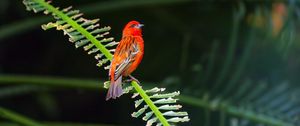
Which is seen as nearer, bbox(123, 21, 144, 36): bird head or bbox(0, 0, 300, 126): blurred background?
bbox(123, 21, 144, 36): bird head

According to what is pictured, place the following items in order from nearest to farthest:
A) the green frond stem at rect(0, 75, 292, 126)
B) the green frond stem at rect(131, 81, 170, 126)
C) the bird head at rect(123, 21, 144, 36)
→ the green frond stem at rect(131, 81, 170, 126) < the bird head at rect(123, 21, 144, 36) < the green frond stem at rect(0, 75, 292, 126)

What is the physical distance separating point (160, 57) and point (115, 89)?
109 centimetres

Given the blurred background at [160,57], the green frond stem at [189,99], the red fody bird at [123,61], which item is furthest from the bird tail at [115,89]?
the blurred background at [160,57]

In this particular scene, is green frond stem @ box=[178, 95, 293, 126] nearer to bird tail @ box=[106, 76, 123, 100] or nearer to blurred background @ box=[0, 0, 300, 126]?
blurred background @ box=[0, 0, 300, 126]

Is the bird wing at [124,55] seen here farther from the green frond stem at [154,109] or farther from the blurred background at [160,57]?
the blurred background at [160,57]

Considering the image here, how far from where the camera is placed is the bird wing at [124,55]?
782 mm

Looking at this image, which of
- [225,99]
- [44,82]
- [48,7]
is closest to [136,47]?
[48,7]

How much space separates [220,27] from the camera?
1975 mm

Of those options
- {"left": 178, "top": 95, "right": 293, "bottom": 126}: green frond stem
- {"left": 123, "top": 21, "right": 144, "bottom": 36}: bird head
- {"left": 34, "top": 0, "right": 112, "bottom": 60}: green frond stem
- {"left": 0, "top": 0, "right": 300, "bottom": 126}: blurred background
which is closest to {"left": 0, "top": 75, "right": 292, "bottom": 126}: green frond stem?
{"left": 178, "top": 95, "right": 293, "bottom": 126}: green frond stem

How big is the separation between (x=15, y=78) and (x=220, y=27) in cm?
84

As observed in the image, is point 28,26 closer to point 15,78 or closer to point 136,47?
point 15,78

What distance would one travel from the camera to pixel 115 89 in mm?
781

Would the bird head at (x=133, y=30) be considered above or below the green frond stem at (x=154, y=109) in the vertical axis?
above

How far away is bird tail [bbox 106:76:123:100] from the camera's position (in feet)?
2.52
